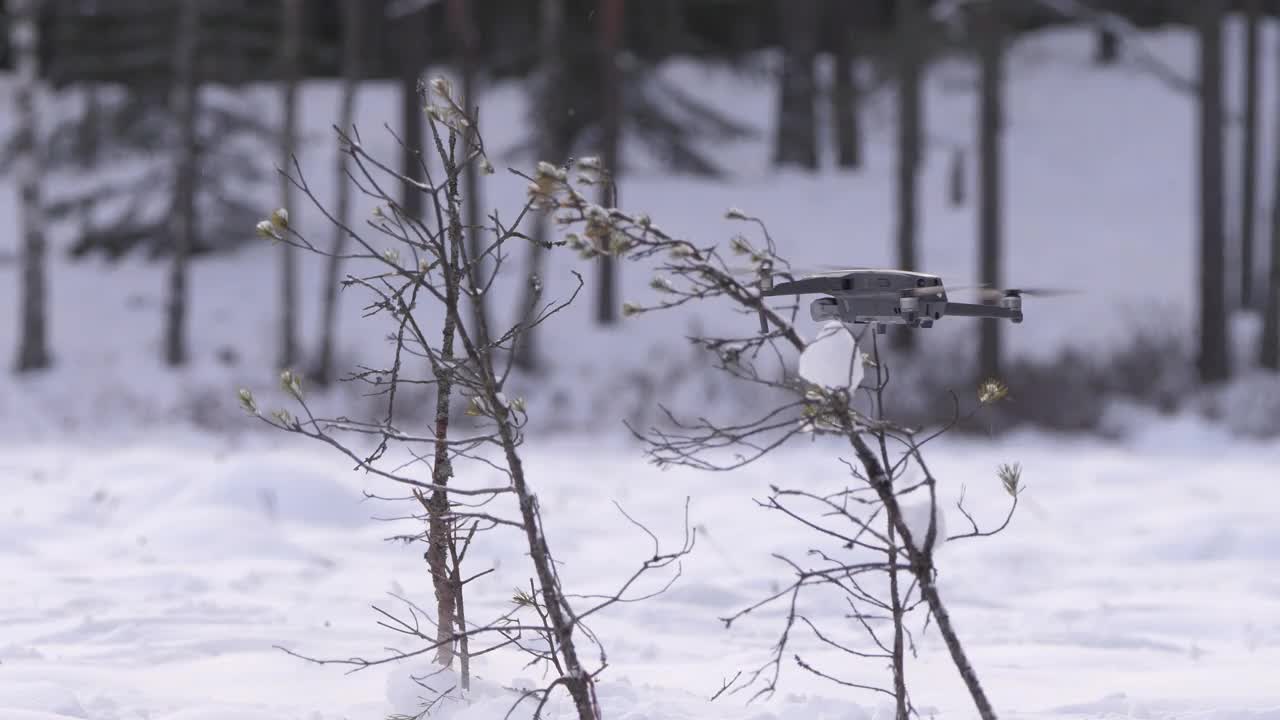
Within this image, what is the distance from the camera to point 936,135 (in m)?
24.9

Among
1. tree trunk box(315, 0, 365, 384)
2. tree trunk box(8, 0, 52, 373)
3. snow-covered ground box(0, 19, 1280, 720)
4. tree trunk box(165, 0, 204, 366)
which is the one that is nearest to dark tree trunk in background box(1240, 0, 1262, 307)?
snow-covered ground box(0, 19, 1280, 720)

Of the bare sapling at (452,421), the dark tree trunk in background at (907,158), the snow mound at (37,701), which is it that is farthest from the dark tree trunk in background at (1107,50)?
the snow mound at (37,701)

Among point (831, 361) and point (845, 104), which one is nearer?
point (831, 361)

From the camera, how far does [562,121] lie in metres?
19.1

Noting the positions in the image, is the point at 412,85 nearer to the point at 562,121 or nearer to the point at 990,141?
the point at 562,121

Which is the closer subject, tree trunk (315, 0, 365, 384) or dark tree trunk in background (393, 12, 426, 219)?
tree trunk (315, 0, 365, 384)

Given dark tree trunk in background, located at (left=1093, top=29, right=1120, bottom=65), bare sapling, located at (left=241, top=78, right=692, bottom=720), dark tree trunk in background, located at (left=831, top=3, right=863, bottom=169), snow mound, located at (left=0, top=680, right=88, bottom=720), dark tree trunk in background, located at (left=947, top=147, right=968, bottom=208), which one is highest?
dark tree trunk in background, located at (left=1093, top=29, right=1120, bottom=65)

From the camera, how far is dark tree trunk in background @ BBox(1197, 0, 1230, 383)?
1496 centimetres

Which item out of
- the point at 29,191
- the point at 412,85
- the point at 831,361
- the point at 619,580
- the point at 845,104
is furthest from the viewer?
the point at 845,104

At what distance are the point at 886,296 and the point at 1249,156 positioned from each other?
17.0 meters

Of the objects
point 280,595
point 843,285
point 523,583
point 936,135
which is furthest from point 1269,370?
point 843,285

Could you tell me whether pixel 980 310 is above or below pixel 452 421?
above

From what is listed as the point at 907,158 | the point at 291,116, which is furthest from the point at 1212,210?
the point at 291,116

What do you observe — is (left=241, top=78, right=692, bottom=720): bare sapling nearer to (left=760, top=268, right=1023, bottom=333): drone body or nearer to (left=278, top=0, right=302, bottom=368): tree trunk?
(left=760, top=268, right=1023, bottom=333): drone body
